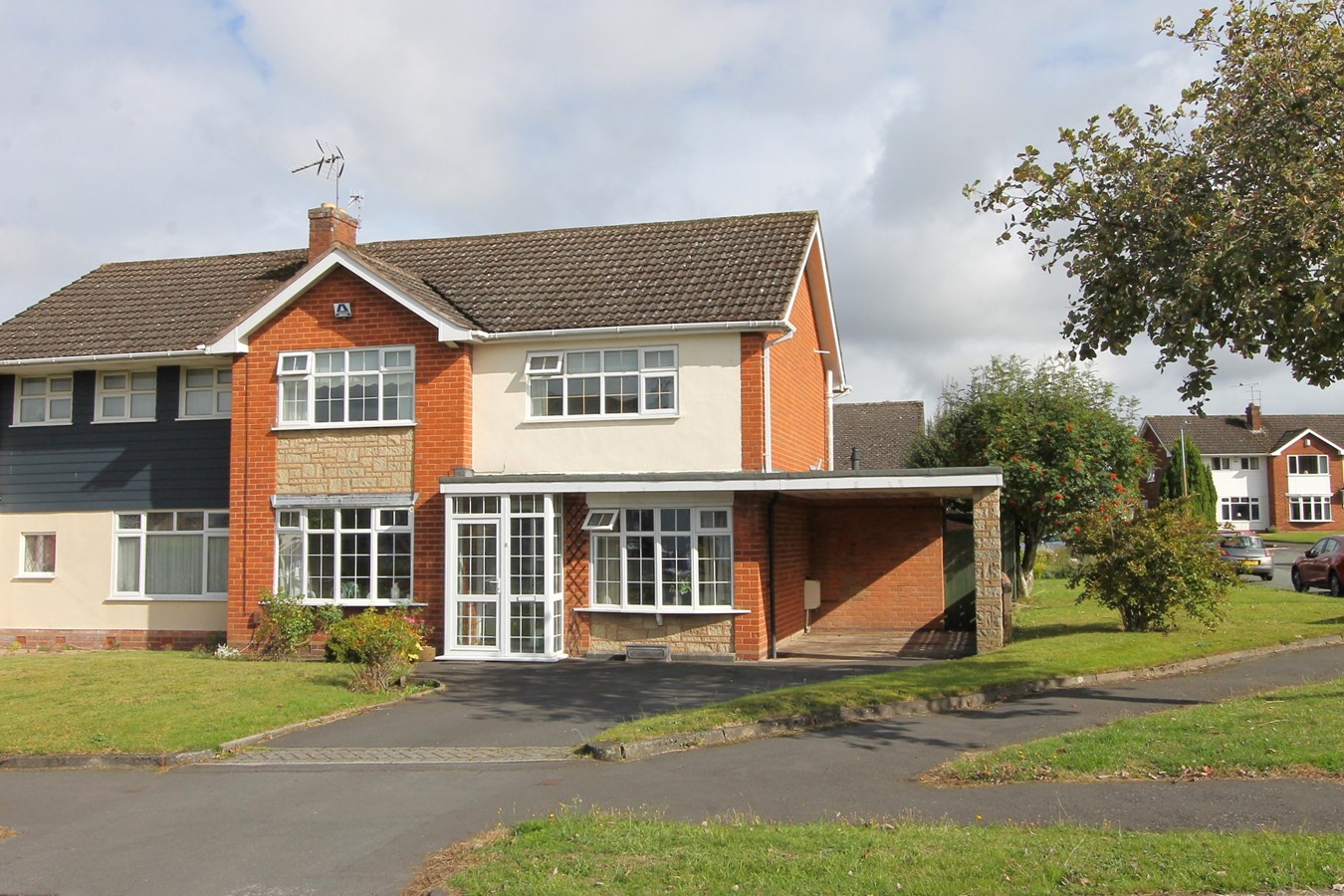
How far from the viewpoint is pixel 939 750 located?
10898 mm

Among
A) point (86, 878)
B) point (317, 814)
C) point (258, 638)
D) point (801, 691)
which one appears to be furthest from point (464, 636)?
point (86, 878)

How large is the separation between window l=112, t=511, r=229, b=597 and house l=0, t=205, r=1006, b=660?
5 cm

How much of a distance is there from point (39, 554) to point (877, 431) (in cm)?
2671

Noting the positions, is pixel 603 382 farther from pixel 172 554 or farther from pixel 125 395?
pixel 125 395

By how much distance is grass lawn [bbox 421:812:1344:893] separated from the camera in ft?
21.4

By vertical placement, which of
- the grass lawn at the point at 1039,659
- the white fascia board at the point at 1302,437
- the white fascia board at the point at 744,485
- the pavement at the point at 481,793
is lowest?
the pavement at the point at 481,793

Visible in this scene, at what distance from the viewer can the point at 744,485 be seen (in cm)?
1816

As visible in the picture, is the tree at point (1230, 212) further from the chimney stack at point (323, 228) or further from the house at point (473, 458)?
the chimney stack at point (323, 228)

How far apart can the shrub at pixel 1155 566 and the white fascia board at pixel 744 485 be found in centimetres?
236

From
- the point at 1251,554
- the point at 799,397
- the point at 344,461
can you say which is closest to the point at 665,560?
the point at 799,397

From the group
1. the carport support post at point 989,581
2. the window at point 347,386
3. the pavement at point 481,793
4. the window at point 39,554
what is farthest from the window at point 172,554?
the carport support post at point 989,581

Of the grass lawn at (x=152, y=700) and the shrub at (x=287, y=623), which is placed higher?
the shrub at (x=287, y=623)

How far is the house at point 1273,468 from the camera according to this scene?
7362 cm

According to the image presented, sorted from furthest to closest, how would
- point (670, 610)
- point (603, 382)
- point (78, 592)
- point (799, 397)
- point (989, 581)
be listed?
1. point (799, 397)
2. point (78, 592)
3. point (603, 382)
4. point (670, 610)
5. point (989, 581)
